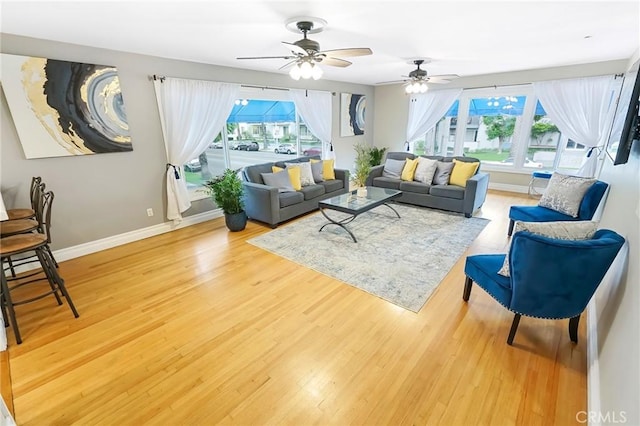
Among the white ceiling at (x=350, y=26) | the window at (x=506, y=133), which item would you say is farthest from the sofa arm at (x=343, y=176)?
the window at (x=506, y=133)

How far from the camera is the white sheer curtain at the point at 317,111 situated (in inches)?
224

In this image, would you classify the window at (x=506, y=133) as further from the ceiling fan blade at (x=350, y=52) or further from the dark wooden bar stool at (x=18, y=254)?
the dark wooden bar stool at (x=18, y=254)

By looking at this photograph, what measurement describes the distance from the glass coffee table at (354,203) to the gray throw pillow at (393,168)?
1.11m

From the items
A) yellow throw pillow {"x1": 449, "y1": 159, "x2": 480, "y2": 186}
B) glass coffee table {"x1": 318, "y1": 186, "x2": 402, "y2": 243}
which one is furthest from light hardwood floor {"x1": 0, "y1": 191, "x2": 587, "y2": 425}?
yellow throw pillow {"x1": 449, "y1": 159, "x2": 480, "y2": 186}

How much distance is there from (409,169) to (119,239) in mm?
4764

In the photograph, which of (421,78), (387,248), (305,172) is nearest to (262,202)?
(305,172)

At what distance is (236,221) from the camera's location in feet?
13.7

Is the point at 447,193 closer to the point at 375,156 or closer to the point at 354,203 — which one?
the point at 354,203

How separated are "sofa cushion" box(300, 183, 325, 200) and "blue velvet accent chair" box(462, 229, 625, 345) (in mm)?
3174

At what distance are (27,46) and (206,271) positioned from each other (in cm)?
286

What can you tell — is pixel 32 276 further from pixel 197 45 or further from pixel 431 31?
pixel 431 31

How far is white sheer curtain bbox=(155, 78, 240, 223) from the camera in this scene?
3.90m

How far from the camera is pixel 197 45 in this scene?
322cm

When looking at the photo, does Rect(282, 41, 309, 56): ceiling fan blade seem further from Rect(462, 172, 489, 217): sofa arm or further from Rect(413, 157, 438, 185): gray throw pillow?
Rect(462, 172, 489, 217): sofa arm
